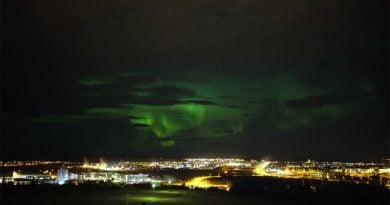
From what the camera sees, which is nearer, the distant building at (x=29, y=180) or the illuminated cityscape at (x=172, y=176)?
the distant building at (x=29, y=180)

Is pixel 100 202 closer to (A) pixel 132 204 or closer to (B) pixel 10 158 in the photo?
(A) pixel 132 204

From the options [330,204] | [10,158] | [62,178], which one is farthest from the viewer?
[10,158]

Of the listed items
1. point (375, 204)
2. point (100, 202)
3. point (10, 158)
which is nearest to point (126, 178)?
point (100, 202)

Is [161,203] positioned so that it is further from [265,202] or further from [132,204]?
[265,202]

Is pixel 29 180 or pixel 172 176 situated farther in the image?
pixel 172 176

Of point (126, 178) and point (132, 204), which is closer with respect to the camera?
point (132, 204)

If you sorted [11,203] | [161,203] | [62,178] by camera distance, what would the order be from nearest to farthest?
[11,203] < [161,203] < [62,178]

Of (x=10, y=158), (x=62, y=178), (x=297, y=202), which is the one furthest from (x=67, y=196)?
(x=10, y=158)

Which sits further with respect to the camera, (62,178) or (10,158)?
(10,158)

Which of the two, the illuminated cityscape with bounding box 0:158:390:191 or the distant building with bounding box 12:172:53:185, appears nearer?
the distant building with bounding box 12:172:53:185
